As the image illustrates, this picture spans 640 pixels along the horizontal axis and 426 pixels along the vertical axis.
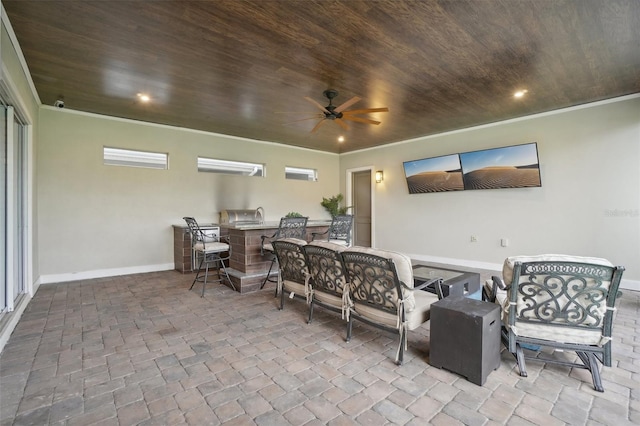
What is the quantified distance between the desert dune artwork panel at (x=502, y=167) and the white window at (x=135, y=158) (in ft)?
19.1

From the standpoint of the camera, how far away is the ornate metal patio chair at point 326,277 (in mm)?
2740

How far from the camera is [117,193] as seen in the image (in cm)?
537

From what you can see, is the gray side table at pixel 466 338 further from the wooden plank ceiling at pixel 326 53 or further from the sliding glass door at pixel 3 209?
the sliding glass door at pixel 3 209

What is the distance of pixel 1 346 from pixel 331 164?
714 centimetres

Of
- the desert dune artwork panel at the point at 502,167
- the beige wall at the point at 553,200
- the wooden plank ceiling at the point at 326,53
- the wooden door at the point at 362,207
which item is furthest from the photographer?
the wooden door at the point at 362,207

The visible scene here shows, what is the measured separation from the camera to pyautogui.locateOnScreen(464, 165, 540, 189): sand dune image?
17.2 ft

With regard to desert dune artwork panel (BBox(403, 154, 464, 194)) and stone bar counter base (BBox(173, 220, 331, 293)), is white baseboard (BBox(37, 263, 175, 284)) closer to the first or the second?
stone bar counter base (BBox(173, 220, 331, 293))

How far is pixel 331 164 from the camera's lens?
8555 mm

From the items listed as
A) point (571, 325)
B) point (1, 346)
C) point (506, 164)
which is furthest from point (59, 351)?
point (506, 164)

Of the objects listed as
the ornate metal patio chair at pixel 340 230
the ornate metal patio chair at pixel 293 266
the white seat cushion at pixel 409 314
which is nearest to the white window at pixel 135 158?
the ornate metal patio chair at pixel 340 230

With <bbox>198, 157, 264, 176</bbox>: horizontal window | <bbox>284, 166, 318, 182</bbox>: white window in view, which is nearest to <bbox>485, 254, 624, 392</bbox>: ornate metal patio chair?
<bbox>198, 157, 264, 176</bbox>: horizontal window

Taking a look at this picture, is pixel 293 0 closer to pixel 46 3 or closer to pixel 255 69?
pixel 255 69

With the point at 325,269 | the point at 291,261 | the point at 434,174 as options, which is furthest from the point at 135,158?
the point at 434,174

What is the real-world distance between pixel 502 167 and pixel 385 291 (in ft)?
14.4
